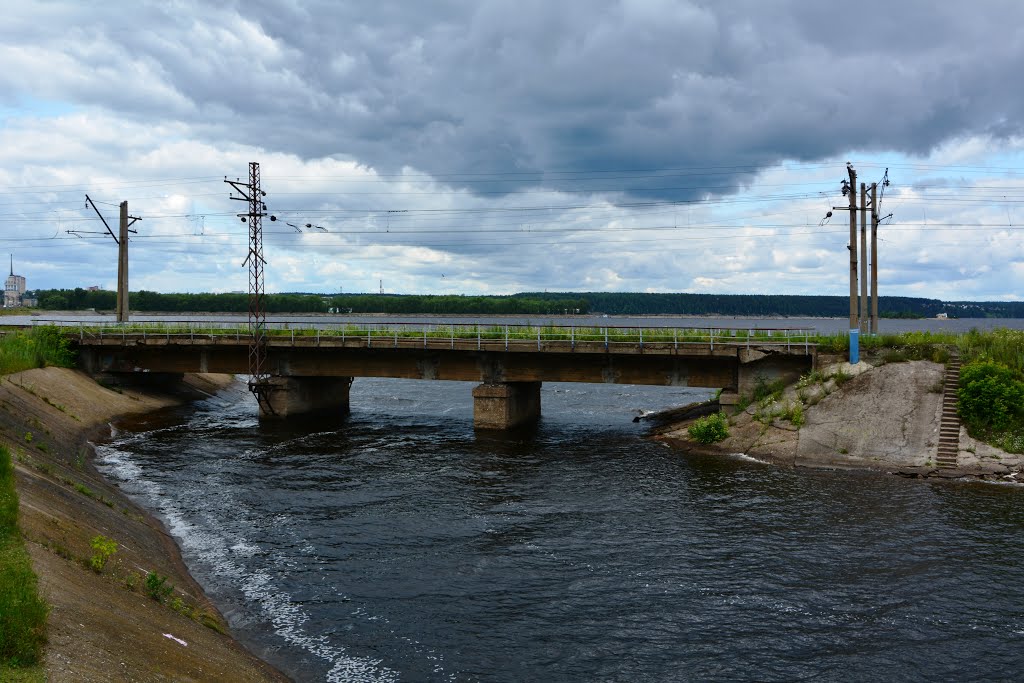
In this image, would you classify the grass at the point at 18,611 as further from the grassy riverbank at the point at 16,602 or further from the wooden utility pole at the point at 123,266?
the wooden utility pole at the point at 123,266

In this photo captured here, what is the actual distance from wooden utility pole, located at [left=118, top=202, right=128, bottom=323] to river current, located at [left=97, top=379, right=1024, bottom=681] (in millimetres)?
25487

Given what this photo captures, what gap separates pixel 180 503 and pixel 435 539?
40.9 feet

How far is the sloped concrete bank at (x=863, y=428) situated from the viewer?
35781mm

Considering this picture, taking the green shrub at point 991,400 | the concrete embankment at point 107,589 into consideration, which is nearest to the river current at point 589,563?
the concrete embankment at point 107,589

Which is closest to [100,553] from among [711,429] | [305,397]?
[711,429]

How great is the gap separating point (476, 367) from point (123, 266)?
116ft

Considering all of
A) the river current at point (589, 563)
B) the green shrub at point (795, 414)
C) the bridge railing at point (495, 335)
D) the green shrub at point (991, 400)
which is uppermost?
the bridge railing at point (495, 335)

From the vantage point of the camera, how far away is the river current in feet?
58.2

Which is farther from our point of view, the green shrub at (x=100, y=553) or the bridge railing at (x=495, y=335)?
the bridge railing at (x=495, y=335)

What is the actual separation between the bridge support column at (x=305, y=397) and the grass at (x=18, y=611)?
40.0m

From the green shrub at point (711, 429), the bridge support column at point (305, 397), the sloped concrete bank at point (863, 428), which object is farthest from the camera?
the bridge support column at point (305, 397)

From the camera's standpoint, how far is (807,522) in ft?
92.6

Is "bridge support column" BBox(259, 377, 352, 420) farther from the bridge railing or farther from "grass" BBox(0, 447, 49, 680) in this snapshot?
"grass" BBox(0, 447, 49, 680)

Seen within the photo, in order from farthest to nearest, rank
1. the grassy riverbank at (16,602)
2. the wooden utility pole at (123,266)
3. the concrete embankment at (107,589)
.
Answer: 1. the wooden utility pole at (123,266)
2. the concrete embankment at (107,589)
3. the grassy riverbank at (16,602)
